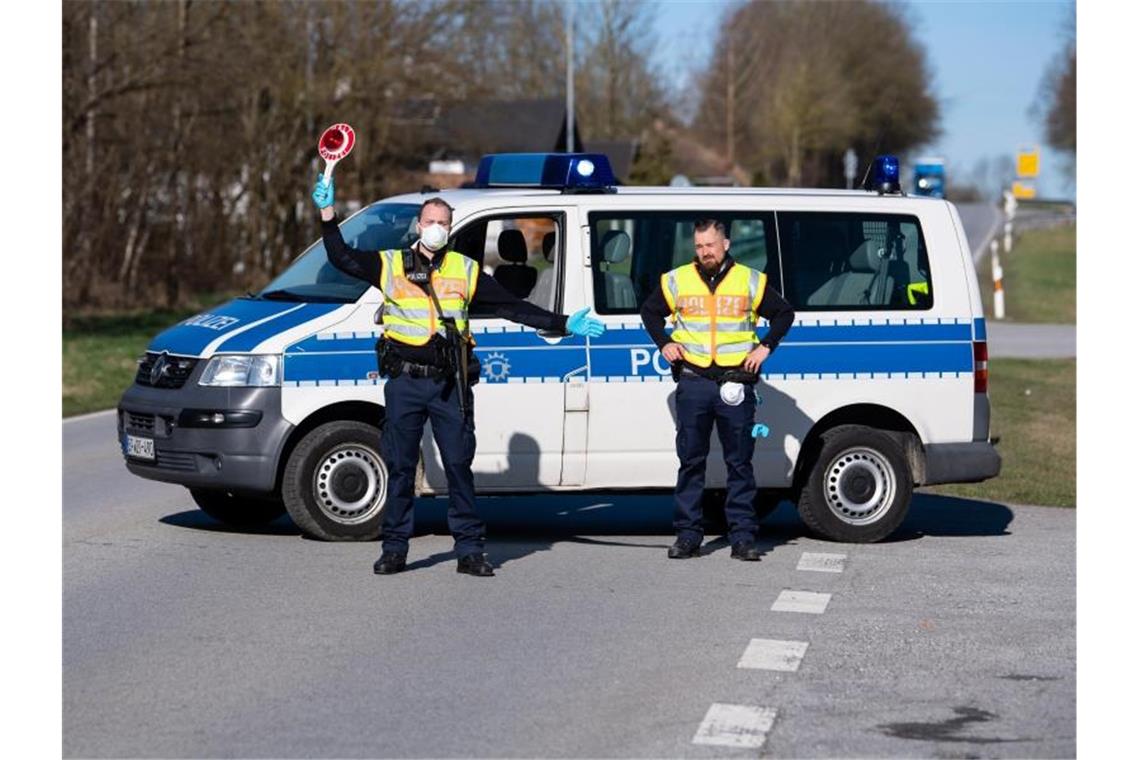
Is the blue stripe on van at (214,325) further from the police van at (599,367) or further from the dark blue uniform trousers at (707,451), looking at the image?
the dark blue uniform trousers at (707,451)

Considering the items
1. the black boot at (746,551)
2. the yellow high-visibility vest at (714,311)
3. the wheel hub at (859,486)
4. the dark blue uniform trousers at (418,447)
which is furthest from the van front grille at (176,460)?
the wheel hub at (859,486)

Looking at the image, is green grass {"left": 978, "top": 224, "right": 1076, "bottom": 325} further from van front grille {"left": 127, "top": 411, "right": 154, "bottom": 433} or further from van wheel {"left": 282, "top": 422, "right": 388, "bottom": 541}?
van front grille {"left": 127, "top": 411, "right": 154, "bottom": 433}

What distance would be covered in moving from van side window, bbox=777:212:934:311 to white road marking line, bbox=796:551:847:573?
1406 millimetres

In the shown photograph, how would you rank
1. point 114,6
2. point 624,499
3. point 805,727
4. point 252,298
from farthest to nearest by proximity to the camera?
point 114,6, point 624,499, point 252,298, point 805,727

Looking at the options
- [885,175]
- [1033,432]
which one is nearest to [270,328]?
[885,175]

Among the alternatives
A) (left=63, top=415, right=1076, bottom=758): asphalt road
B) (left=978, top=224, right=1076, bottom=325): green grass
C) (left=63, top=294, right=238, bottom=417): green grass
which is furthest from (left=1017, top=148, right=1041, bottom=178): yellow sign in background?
(left=63, top=415, right=1076, bottom=758): asphalt road

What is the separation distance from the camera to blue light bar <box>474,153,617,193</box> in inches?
428

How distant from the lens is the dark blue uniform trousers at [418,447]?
9.48 meters

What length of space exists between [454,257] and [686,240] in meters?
1.80

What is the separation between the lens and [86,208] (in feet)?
111

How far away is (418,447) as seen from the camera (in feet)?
31.3

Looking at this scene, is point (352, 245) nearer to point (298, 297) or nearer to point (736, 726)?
point (298, 297)
